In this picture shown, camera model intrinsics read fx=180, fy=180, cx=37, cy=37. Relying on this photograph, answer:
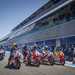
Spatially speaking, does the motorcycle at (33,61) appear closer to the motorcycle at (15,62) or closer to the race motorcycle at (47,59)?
the race motorcycle at (47,59)

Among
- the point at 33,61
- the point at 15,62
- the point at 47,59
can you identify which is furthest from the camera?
the point at 47,59

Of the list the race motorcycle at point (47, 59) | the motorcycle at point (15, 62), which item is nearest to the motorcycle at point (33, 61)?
the race motorcycle at point (47, 59)

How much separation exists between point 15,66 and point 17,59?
0.53 m

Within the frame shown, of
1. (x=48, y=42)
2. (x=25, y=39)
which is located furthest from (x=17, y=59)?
(x=25, y=39)

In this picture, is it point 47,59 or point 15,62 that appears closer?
point 15,62

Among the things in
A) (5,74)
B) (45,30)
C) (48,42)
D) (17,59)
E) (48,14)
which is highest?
(48,14)

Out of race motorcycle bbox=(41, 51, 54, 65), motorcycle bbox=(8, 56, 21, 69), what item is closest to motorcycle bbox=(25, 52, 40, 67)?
race motorcycle bbox=(41, 51, 54, 65)

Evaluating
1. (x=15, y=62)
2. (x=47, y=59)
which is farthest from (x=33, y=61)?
(x=15, y=62)

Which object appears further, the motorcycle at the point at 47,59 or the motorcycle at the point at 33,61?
the motorcycle at the point at 47,59

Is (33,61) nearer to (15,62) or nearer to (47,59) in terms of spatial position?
(47,59)

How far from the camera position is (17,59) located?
11.1 m

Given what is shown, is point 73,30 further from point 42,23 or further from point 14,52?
point 42,23

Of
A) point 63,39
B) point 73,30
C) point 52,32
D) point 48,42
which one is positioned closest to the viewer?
point 73,30

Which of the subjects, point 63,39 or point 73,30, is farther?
point 63,39
